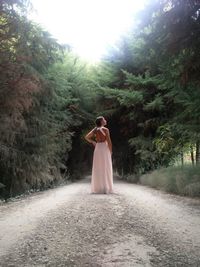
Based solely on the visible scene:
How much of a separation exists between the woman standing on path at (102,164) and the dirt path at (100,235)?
272 cm

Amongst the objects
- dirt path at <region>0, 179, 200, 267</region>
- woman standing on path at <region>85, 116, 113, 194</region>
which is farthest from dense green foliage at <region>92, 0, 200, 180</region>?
dirt path at <region>0, 179, 200, 267</region>

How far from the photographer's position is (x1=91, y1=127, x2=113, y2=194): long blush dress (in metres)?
11.9

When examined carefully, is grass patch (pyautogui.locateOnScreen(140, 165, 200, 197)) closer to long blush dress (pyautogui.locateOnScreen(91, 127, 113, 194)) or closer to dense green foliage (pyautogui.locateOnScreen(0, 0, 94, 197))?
long blush dress (pyautogui.locateOnScreen(91, 127, 113, 194))

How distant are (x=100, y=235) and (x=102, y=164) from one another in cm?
600

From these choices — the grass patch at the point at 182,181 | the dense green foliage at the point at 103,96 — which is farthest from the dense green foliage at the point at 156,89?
the grass patch at the point at 182,181

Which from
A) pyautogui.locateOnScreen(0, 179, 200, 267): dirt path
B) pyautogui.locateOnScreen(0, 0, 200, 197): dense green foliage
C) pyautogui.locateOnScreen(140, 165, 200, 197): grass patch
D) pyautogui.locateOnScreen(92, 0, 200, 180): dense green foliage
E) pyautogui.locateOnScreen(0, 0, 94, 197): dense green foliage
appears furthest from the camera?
pyautogui.locateOnScreen(140, 165, 200, 197): grass patch

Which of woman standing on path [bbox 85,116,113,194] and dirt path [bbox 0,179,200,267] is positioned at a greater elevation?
woman standing on path [bbox 85,116,113,194]

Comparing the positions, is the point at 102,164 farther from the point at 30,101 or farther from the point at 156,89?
the point at 156,89

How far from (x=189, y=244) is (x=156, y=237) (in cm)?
47

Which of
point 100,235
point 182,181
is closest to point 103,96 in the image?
point 182,181

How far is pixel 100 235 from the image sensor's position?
6.09m

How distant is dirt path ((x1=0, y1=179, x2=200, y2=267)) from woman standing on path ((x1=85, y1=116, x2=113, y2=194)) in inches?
107

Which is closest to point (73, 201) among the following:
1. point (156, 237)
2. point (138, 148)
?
point (156, 237)

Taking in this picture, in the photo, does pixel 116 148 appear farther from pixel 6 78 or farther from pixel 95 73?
pixel 6 78
